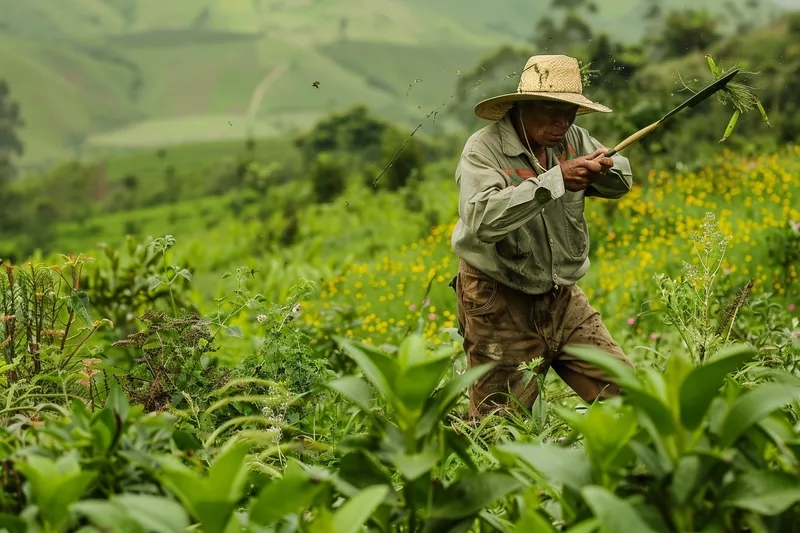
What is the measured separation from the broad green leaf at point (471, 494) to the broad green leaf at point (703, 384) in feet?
1.04

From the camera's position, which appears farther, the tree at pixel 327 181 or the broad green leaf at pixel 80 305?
the tree at pixel 327 181

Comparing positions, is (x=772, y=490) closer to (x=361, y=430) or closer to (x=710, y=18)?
(x=361, y=430)

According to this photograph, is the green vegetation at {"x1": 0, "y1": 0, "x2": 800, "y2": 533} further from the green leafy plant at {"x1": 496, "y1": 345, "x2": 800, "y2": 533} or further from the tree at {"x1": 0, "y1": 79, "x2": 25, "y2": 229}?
the tree at {"x1": 0, "y1": 79, "x2": 25, "y2": 229}

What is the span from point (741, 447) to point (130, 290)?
517 centimetres

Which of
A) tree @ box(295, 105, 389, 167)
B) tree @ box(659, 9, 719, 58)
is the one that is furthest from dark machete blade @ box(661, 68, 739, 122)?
tree @ box(295, 105, 389, 167)

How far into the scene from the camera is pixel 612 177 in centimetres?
410

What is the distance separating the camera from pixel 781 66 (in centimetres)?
1479

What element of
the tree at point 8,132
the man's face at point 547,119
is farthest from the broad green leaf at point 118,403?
the tree at point 8,132

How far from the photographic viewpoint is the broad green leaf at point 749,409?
1.53 metres

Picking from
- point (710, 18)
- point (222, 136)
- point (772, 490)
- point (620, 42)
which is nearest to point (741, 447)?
point (772, 490)

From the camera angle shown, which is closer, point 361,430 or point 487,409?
point 361,430

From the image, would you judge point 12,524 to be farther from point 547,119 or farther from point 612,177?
point 612,177

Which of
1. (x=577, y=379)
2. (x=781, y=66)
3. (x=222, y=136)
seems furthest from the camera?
(x=222, y=136)

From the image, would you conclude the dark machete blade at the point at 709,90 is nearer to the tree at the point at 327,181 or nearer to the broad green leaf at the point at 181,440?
the broad green leaf at the point at 181,440
